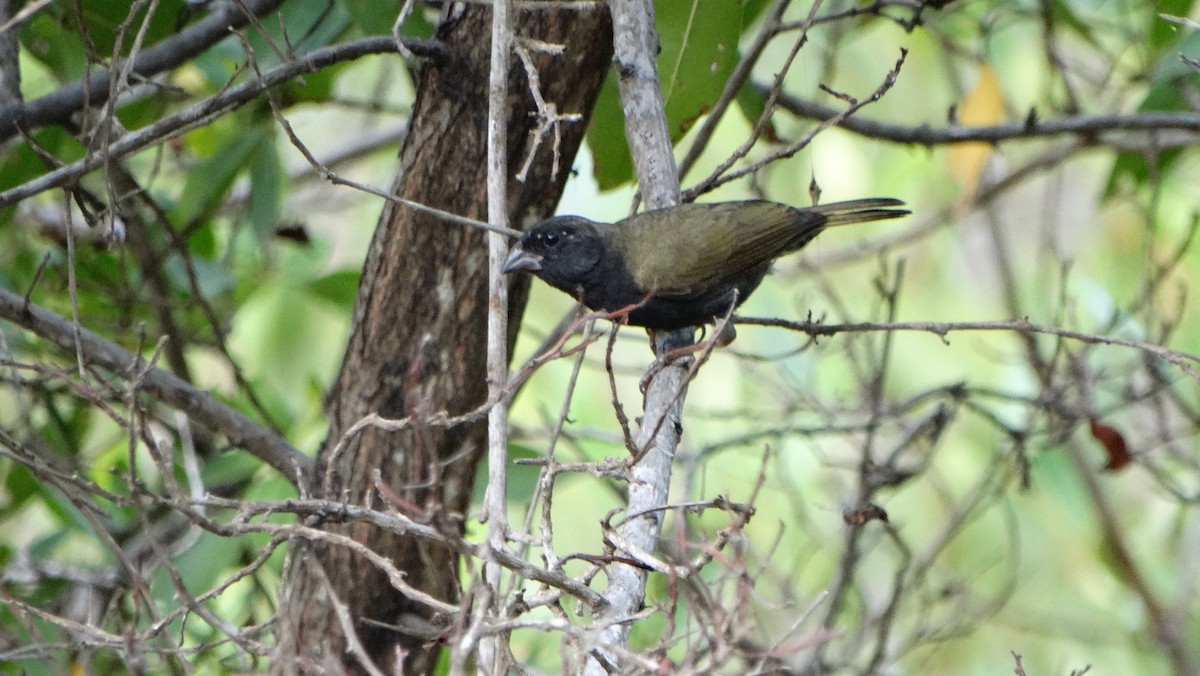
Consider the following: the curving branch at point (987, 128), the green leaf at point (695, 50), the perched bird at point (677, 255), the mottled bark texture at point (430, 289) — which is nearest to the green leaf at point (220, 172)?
the mottled bark texture at point (430, 289)

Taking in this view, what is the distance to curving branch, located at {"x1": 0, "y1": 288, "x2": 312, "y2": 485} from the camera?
2867 mm

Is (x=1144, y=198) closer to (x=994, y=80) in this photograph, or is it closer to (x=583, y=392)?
(x=994, y=80)

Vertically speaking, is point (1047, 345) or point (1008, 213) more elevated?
point (1008, 213)

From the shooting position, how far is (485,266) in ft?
10.5

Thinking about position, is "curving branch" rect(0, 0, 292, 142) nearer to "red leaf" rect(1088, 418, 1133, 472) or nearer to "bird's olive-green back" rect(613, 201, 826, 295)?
"bird's olive-green back" rect(613, 201, 826, 295)

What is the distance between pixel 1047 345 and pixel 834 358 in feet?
5.45

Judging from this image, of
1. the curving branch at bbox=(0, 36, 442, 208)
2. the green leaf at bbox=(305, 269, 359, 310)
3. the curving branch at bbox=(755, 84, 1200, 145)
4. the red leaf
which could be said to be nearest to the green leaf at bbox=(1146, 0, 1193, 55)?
the curving branch at bbox=(755, 84, 1200, 145)

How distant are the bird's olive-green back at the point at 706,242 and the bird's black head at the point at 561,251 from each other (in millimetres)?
138

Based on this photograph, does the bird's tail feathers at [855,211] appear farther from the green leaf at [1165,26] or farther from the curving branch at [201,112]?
the curving branch at [201,112]

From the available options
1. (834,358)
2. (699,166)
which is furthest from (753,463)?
(699,166)

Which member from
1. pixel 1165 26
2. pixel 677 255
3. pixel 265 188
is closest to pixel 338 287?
pixel 265 188

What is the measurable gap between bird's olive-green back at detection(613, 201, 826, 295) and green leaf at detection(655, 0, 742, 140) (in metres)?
0.37

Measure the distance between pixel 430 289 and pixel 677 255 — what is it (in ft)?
3.20

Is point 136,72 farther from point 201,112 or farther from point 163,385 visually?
point 163,385
